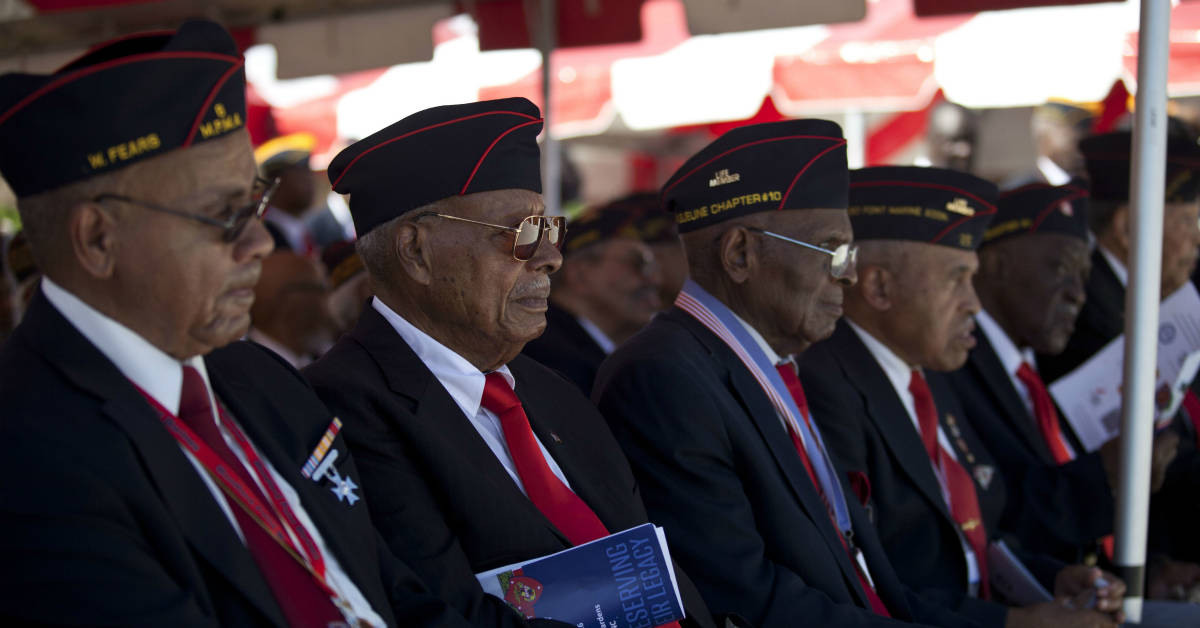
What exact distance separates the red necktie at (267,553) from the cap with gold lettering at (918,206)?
265 cm

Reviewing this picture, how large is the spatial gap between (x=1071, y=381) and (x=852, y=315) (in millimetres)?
1157

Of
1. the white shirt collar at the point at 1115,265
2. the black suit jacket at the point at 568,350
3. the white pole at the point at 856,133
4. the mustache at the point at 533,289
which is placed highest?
the mustache at the point at 533,289

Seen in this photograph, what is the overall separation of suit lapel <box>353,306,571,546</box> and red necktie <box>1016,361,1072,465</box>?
2.98m

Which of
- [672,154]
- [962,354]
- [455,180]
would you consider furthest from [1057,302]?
[672,154]

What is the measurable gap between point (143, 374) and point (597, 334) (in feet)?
11.5

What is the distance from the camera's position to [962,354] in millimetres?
4121

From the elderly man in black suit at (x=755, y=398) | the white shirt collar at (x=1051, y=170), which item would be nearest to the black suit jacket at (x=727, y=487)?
the elderly man in black suit at (x=755, y=398)

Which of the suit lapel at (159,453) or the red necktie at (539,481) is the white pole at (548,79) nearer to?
the red necktie at (539,481)

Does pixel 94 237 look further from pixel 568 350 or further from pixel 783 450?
pixel 568 350

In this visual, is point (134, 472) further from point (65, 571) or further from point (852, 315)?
point (852, 315)

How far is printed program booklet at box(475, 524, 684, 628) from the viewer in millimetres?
2514

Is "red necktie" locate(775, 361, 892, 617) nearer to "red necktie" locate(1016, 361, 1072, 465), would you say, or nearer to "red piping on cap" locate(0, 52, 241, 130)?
"red necktie" locate(1016, 361, 1072, 465)

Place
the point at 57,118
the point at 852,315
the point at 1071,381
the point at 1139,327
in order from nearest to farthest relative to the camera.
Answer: the point at 57,118, the point at 1139,327, the point at 852,315, the point at 1071,381

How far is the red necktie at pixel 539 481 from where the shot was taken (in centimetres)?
270
